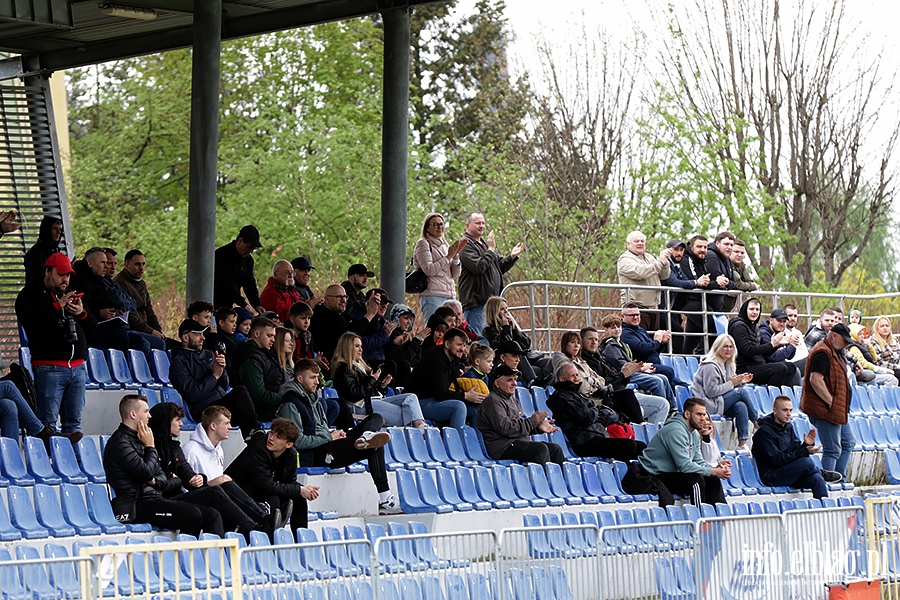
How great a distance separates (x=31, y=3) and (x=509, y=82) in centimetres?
1955

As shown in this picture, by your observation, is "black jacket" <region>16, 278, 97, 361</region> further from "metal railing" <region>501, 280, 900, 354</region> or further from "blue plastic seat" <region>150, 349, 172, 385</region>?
"metal railing" <region>501, 280, 900, 354</region>

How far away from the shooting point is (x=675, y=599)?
368 inches

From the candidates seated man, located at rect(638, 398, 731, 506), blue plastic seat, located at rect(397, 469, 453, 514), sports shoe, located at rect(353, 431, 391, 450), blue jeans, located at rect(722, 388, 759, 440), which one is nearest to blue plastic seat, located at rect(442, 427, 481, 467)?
blue plastic seat, located at rect(397, 469, 453, 514)

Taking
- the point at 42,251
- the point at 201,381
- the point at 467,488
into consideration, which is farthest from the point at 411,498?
the point at 42,251

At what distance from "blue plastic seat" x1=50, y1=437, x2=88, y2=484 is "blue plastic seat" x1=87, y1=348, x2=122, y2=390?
1.68 metres

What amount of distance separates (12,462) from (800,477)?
7.93 m

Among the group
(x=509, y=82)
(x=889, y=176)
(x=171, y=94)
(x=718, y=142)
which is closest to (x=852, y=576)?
(x=718, y=142)

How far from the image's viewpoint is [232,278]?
541 inches

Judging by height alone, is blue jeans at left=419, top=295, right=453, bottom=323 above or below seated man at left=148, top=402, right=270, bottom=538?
above

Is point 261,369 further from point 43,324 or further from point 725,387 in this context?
point 725,387

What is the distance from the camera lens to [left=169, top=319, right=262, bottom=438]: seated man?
36.2 feet

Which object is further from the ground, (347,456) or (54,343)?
(54,343)

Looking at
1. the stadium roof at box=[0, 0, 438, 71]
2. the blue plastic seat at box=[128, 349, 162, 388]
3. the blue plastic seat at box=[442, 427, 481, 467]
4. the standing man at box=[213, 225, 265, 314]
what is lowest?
the blue plastic seat at box=[442, 427, 481, 467]

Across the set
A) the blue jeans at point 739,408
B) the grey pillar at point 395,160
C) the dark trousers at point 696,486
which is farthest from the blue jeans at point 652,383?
the grey pillar at point 395,160
